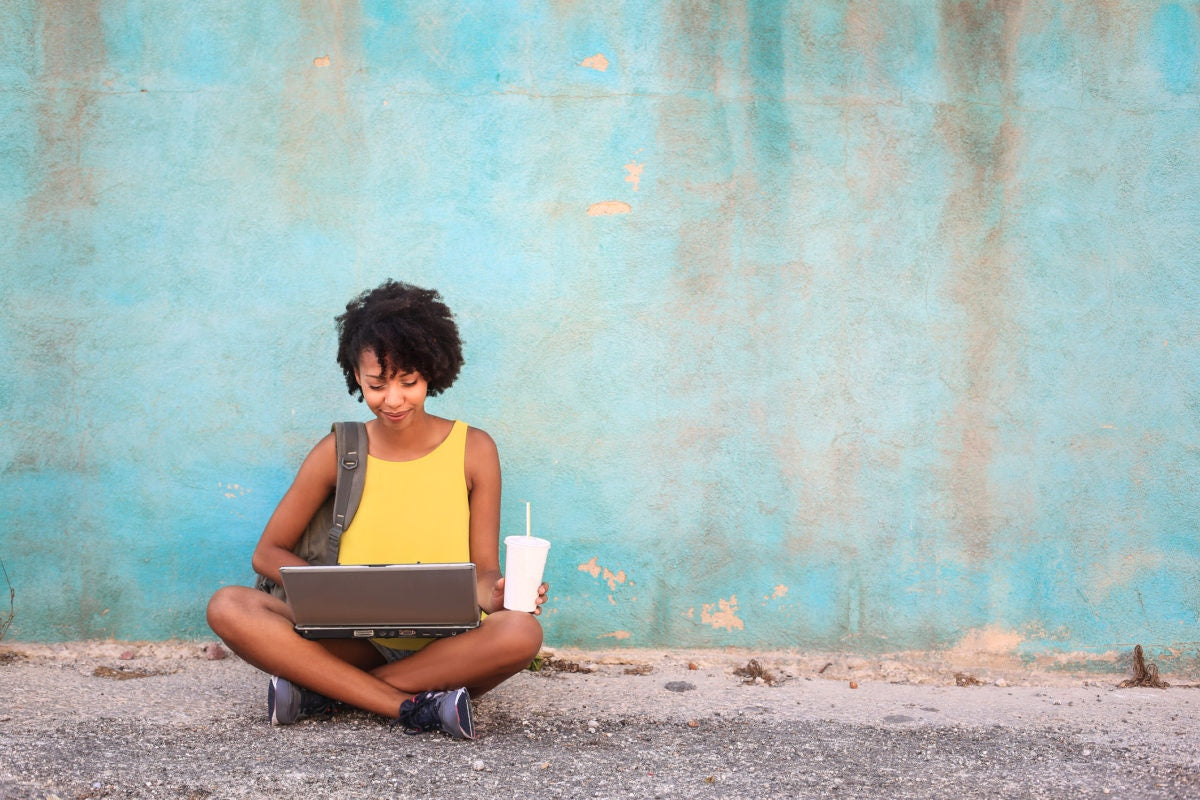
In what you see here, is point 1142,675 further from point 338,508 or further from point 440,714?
point 338,508

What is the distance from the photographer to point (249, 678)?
3.51m

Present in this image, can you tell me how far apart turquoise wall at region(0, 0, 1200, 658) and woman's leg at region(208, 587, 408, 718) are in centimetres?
86

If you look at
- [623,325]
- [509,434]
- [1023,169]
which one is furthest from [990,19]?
[509,434]


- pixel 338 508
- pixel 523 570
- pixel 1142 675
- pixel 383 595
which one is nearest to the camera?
pixel 383 595

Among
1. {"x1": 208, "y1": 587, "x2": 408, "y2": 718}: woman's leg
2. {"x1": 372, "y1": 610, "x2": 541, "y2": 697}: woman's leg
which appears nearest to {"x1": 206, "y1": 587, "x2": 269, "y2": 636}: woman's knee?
{"x1": 208, "y1": 587, "x2": 408, "y2": 718}: woman's leg

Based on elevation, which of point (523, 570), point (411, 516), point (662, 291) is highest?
point (662, 291)

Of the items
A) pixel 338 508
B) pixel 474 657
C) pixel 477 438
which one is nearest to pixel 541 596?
pixel 474 657

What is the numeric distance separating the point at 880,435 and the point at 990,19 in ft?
4.93

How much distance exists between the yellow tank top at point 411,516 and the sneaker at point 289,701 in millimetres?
239

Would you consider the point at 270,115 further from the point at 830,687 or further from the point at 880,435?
the point at 830,687

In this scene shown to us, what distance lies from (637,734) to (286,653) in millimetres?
991

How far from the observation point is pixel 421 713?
9.39 ft

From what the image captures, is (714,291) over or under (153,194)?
under

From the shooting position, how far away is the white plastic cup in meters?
Answer: 2.76
